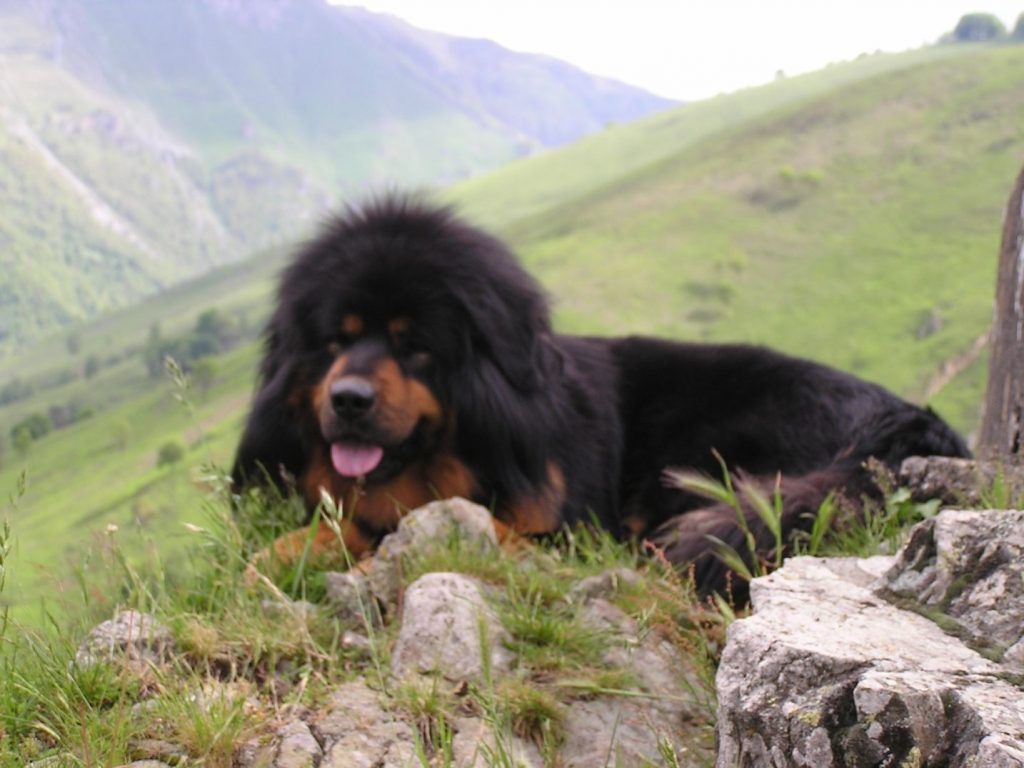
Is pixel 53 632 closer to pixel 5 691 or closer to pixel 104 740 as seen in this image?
pixel 5 691

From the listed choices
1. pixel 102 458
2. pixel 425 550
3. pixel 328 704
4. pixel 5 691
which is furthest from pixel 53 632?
pixel 102 458

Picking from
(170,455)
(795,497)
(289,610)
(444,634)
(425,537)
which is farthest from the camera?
(170,455)

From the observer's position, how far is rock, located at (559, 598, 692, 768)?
7.85ft

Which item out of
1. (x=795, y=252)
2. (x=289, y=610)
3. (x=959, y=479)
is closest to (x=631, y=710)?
(x=289, y=610)

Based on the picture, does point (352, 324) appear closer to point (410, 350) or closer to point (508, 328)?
point (410, 350)

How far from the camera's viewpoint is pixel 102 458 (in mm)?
89875

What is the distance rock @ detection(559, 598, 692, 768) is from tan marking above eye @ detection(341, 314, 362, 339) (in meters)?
2.18

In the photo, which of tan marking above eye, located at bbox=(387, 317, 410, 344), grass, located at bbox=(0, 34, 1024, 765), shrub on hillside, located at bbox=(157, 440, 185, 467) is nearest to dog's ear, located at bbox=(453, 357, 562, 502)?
tan marking above eye, located at bbox=(387, 317, 410, 344)

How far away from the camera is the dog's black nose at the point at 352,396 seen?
4.25 m

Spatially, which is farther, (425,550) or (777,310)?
(777,310)

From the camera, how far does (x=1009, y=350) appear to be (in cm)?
441

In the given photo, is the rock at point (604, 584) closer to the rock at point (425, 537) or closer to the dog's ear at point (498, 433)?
the rock at point (425, 537)

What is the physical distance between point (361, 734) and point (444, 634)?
418 mm

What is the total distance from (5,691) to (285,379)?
108 inches
